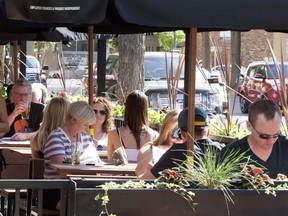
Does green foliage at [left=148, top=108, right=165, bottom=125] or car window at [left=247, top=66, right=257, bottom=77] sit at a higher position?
car window at [left=247, top=66, right=257, bottom=77]

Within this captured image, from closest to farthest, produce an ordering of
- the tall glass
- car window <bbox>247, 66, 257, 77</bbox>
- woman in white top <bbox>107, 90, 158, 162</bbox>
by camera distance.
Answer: woman in white top <bbox>107, 90, 158, 162</bbox>, the tall glass, car window <bbox>247, 66, 257, 77</bbox>

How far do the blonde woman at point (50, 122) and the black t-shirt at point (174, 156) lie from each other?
4.95 feet

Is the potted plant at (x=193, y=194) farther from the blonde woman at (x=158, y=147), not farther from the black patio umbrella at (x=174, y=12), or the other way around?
the blonde woman at (x=158, y=147)

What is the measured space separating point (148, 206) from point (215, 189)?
38 cm


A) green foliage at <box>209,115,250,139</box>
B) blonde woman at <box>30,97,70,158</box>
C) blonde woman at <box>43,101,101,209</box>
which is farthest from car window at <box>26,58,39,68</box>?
blonde woman at <box>43,101,101,209</box>

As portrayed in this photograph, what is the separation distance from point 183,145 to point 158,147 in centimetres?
71

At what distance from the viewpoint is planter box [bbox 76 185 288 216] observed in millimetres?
4082

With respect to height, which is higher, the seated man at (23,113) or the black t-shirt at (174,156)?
the seated man at (23,113)

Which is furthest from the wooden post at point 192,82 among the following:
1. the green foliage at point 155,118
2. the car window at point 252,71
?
the car window at point 252,71

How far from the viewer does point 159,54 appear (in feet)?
66.1

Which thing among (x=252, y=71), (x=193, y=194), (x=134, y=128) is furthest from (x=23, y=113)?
(x=252, y=71)

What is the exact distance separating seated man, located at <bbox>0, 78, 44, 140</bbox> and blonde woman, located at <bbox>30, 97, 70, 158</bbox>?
1.99 m

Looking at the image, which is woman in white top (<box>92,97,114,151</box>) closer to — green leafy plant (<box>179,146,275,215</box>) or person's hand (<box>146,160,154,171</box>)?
person's hand (<box>146,160,154,171</box>)

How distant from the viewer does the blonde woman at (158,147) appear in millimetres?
6453
